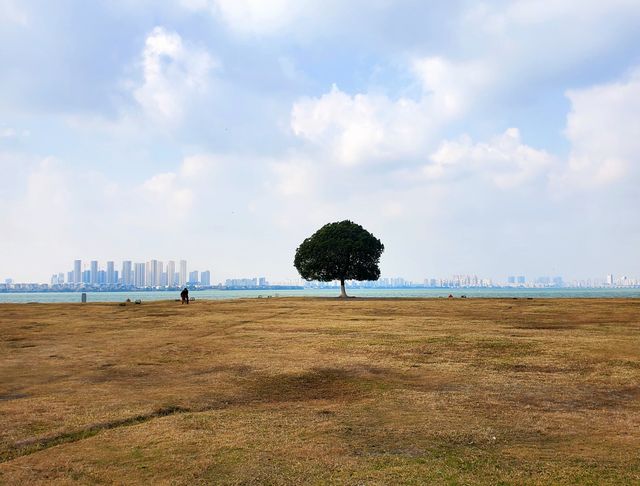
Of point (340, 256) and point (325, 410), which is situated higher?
point (340, 256)

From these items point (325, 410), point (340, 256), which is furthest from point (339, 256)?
point (325, 410)

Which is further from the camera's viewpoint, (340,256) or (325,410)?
(340,256)

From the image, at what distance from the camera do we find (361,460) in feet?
28.2

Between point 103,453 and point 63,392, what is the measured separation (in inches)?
245

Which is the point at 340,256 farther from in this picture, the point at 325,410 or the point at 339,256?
the point at 325,410

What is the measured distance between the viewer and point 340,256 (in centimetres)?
8969

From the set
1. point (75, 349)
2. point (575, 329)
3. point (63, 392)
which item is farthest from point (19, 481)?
point (575, 329)

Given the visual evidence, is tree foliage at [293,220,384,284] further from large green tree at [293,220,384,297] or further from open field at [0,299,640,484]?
open field at [0,299,640,484]

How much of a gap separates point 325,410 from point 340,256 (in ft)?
254

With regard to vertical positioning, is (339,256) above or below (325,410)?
above

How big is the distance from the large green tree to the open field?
6374 centimetres

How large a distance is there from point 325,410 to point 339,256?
77.4 metres

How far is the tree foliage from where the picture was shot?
89.9 metres

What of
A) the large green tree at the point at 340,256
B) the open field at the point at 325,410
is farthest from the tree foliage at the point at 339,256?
the open field at the point at 325,410
